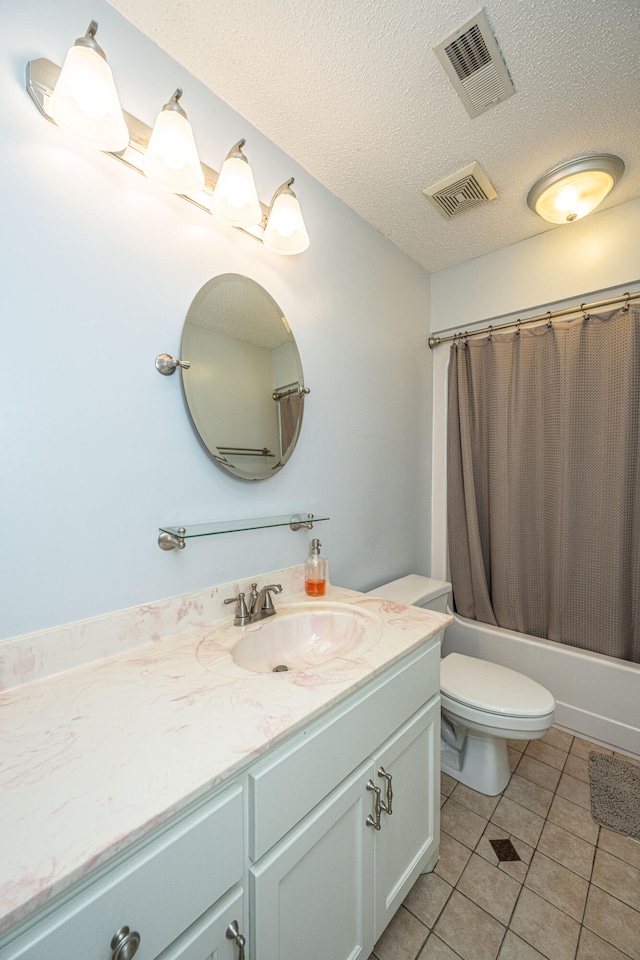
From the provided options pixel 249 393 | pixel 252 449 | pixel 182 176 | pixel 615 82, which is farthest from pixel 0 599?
pixel 615 82

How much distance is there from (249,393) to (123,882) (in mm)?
1126

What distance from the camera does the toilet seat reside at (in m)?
→ 1.39

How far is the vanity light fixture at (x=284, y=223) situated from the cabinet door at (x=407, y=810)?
1.49 m

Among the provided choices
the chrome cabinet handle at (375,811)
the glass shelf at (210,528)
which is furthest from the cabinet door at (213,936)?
the glass shelf at (210,528)

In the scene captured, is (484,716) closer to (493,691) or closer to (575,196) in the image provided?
(493,691)

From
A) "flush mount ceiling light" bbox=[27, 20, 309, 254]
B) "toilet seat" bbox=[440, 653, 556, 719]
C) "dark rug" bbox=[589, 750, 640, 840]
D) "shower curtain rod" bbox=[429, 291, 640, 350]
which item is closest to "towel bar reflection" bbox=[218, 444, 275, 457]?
"flush mount ceiling light" bbox=[27, 20, 309, 254]

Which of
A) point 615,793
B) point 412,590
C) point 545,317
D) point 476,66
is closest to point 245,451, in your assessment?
point 412,590

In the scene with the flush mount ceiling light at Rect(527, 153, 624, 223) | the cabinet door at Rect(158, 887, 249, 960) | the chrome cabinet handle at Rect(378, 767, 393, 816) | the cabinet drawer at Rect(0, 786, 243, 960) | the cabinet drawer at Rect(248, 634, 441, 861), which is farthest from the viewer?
the flush mount ceiling light at Rect(527, 153, 624, 223)

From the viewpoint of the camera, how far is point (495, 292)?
2092mm

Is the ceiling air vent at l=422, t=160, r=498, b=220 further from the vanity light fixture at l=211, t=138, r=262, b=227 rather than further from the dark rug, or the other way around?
the dark rug

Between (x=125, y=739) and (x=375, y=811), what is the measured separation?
25.1 inches

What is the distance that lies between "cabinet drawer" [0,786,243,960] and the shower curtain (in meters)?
1.83

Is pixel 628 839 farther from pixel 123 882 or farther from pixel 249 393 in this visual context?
pixel 249 393

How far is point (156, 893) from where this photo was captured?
0.52m
